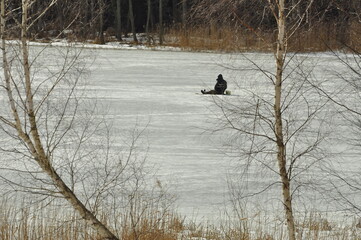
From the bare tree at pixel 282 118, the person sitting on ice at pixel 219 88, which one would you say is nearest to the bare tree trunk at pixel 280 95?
the bare tree at pixel 282 118

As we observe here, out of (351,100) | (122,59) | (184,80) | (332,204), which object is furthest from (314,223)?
(122,59)

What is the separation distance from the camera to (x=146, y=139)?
32.3ft

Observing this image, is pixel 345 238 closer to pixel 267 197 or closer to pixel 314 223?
pixel 314 223

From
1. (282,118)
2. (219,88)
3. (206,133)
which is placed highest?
(282,118)

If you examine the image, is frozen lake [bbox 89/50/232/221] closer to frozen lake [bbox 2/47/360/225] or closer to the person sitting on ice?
frozen lake [bbox 2/47/360/225]

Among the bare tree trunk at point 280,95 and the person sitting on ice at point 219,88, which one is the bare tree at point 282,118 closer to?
the bare tree trunk at point 280,95

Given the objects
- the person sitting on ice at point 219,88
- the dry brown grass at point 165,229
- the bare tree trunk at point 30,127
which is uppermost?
the bare tree trunk at point 30,127

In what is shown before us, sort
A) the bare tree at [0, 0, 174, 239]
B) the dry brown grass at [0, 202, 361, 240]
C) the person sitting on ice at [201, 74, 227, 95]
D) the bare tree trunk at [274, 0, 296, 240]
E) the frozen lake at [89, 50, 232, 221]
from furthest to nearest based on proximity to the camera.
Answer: the person sitting on ice at [201, 74, 227, 95] → the frozen lake at [89, 50, 232, 221] → the dry brown grass at [0, 202, 361, 240] → the bare tree trunk at [274, 0, 296, 240] → the bare tree at [0, 0, 174, 239]

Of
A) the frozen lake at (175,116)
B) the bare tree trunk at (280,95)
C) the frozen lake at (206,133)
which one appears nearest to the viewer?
→ the bare tree trunk at (280,95)

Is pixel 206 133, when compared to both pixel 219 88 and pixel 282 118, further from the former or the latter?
pixel 282 118

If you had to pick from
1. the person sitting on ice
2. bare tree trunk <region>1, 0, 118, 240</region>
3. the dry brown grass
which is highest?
bare tree trunk <region>1, 0, 118, 240</region>

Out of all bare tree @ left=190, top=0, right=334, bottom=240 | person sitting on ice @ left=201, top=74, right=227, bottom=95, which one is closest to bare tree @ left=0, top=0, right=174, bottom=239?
bare tree @ left=190, top=0, right=334, bottom=240

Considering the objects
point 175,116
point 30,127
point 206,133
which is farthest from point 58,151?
point 30,127

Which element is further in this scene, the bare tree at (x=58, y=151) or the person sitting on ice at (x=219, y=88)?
the person sitting on ice at (x=219, y=88)
